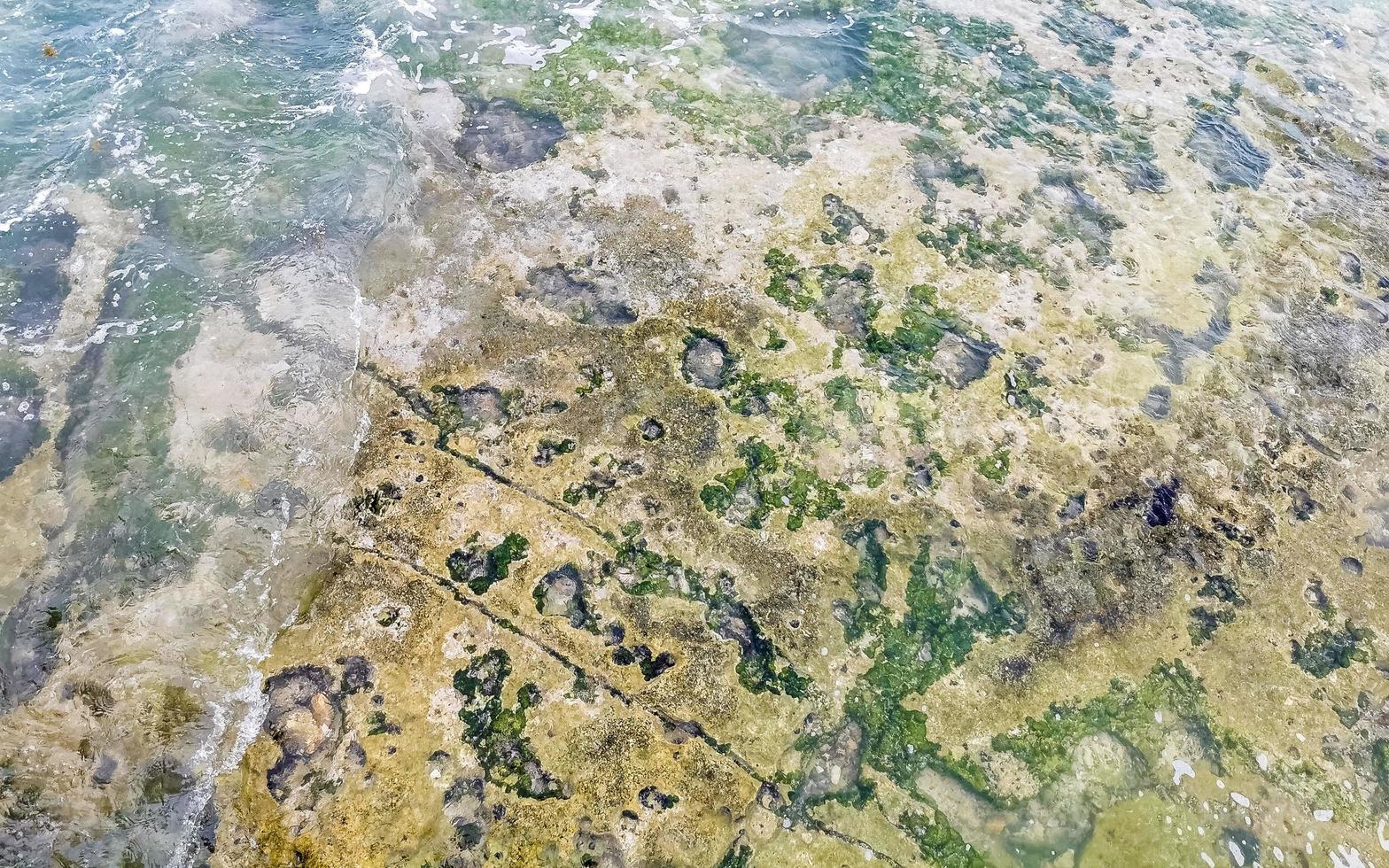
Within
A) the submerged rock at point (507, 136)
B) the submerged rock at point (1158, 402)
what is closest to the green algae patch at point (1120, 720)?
the submerged rock at point (1158, 402)

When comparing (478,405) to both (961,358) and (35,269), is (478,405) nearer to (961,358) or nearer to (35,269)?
(961,358)

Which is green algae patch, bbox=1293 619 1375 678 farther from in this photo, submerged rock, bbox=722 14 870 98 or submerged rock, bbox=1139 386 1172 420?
submerged rock, bbox=722 14 870 98

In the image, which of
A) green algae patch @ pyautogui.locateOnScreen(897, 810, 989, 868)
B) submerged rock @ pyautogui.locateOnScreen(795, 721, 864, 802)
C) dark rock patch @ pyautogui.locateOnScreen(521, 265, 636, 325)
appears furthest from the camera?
dark rock patch @ pyautogui.locateOnScreen(521, 265, 636, 325)

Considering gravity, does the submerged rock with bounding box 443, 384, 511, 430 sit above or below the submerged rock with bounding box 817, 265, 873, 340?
below

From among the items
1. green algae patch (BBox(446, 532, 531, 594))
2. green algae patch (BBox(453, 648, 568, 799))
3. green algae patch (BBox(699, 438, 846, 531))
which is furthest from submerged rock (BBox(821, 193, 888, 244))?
green algae patch (BBox(453, 648, 568, 799))

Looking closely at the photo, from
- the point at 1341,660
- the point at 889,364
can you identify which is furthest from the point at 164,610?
the point at 1341,660
